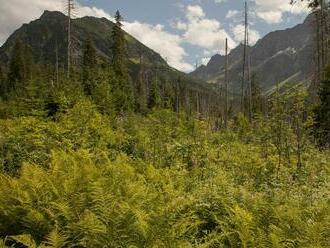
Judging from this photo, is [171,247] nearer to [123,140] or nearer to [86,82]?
[123,140]

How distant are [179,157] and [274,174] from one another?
10.7 ft

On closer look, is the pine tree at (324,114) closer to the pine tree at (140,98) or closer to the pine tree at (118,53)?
the pine tree at (118,53)

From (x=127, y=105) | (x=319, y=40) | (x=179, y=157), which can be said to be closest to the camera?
(x=179, y=157)

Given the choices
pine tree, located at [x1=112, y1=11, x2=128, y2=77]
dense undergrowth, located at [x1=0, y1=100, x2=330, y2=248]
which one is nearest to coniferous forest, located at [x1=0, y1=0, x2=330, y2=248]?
dense undergrowth, located at [x1=0, y1=100, x2=330, y2=248]

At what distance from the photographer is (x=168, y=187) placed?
26.5ft

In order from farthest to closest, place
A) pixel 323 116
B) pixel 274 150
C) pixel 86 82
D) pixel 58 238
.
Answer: pixel 86 82 < pixel 323 116 < pixel 274 150 < pixel 58 238

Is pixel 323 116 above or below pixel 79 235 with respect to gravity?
above

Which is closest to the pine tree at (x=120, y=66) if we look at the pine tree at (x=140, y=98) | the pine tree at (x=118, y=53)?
the pine tree at (x=118, y=53)

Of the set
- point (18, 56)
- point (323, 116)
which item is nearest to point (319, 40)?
point (323, 116)

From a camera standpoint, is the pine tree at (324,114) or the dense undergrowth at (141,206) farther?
the pine tree at (324,114)

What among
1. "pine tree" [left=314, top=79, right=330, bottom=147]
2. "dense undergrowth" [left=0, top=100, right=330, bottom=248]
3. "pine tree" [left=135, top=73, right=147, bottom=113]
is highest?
"pine tree" [left=135, top=73, right=147, bottom=113]

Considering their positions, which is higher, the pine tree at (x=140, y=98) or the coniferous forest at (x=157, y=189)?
the pine tree at (x=140, y=98)

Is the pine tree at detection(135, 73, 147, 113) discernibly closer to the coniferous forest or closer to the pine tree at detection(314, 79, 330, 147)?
the pine tree at detection(314, 79, 330, 147)

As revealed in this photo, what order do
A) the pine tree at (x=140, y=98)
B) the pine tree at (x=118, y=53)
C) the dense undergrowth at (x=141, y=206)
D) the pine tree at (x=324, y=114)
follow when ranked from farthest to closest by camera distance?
the pine tree at (x=140, y=98), the pine tree at (x=118, y=53), the pine tree at (x=324, y=114), the dense undergrowth at (x=141, y=206)
